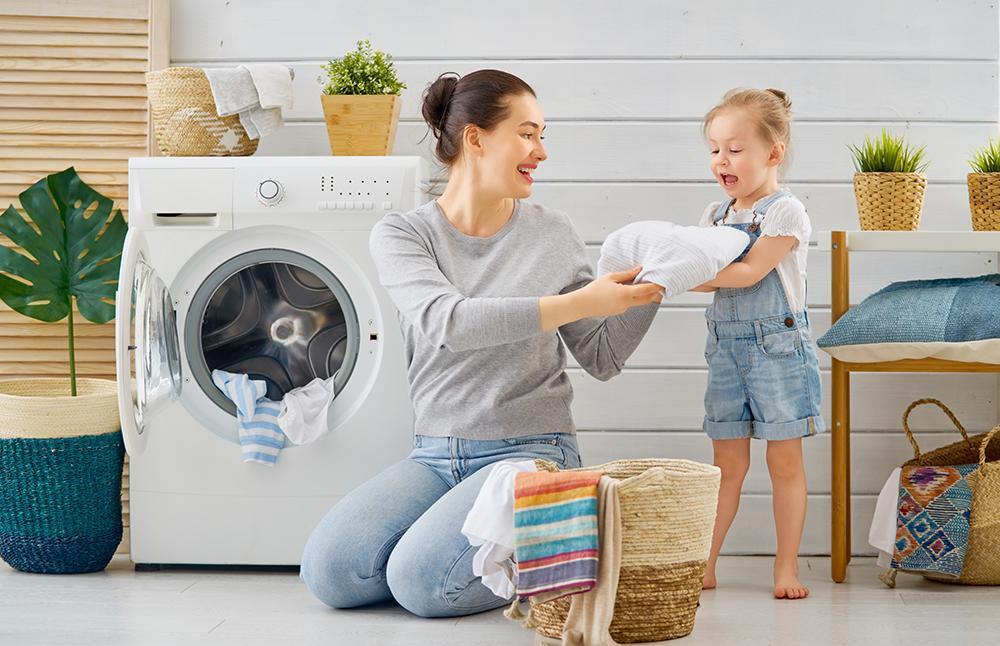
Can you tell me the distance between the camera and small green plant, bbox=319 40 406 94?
248cm

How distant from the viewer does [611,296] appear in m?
1.85

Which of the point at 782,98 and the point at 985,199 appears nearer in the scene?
the point at 782,98

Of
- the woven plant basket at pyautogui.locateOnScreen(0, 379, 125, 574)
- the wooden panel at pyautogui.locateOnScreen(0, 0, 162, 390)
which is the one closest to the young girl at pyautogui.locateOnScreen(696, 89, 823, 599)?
the woven plant basket at pyautogui.locateOnScreen(0, 379, 125, 574)

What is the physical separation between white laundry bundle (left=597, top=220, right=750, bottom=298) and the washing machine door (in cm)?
89

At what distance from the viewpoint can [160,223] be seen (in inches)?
94.2

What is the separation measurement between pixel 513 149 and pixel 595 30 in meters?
0.76

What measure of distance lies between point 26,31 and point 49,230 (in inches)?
20.8

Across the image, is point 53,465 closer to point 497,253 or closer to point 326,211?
point 326,211

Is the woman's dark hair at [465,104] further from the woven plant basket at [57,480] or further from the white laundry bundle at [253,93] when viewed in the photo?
the woven plant basket at [57,480]

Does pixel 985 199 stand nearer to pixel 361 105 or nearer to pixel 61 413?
pixel 361 105

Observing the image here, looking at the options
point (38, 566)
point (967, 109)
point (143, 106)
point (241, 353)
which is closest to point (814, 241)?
point (967, 109)

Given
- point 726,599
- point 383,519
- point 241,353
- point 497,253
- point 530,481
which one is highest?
point 497,253

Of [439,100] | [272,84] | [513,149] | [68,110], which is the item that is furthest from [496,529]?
[68,110]

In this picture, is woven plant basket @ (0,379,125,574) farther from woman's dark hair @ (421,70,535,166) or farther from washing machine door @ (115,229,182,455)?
woman's dark hair @ (421,70,535,166)
